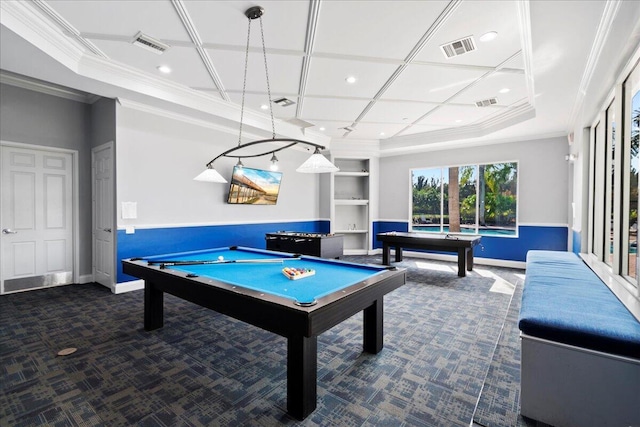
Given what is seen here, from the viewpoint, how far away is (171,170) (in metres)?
5.08

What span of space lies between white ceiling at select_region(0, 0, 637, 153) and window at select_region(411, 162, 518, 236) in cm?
174

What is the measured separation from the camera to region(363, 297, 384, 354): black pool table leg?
2631 millimetres

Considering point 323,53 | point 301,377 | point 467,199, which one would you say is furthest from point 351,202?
point 301,377

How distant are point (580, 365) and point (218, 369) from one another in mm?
2462

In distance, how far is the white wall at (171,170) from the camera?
4.56m

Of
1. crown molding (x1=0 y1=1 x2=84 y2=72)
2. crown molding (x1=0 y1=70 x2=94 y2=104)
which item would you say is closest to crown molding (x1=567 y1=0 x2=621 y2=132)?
crown molding (x1=0 y1=1 x2=84 y2=72)

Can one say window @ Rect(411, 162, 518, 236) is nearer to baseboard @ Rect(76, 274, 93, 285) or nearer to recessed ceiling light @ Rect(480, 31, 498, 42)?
recessed ceiling light @ Rect(480, 31, 498, 42)

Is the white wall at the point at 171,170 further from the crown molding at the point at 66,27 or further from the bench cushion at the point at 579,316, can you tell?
the bench cushion at the point at 579,316

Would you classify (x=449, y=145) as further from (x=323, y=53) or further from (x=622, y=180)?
(x=323, y=53)

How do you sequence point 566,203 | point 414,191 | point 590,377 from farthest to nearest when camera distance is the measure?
1. point 414,191
2. point 566,203
3. point 590,377

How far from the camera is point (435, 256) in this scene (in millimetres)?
7395

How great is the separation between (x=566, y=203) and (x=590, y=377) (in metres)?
5.57

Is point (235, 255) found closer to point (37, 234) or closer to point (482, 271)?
point (37, 234)

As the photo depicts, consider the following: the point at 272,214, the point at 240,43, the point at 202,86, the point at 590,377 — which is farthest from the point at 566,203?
the point at 202,86
